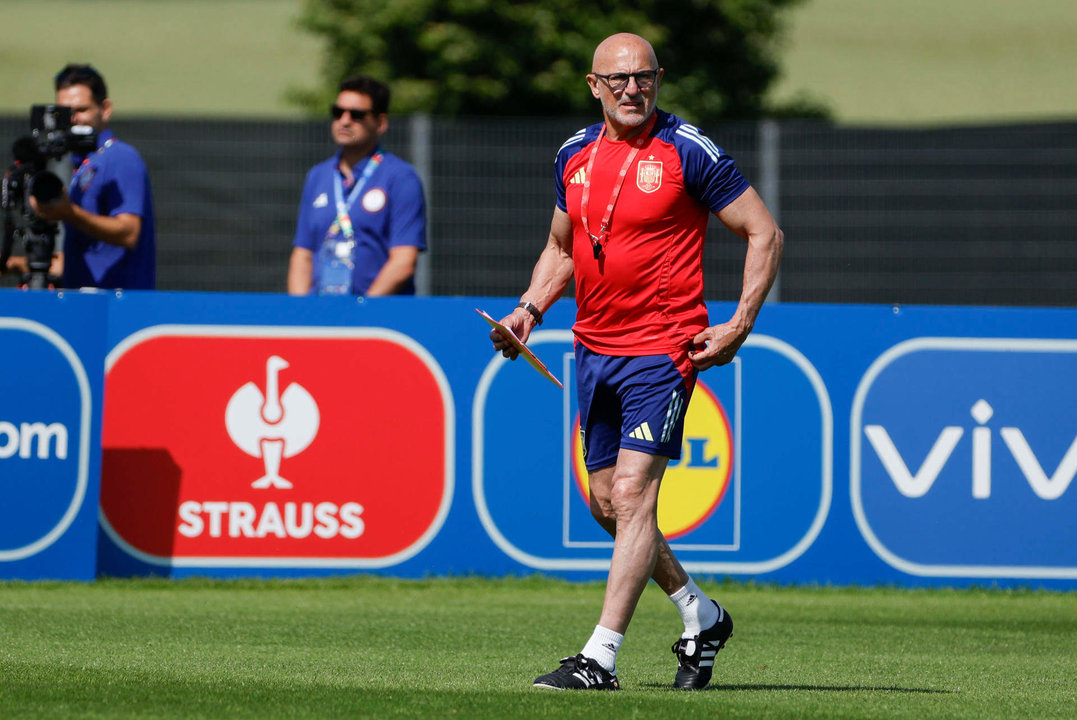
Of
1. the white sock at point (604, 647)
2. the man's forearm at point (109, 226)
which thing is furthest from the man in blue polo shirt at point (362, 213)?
the white sock at point (604, 647)

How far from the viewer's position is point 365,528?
9445 mm

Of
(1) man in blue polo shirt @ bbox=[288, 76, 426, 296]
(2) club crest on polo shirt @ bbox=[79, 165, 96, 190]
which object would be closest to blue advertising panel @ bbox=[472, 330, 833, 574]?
(1) man in blue polo shirt @ bbox=[288, 76, 426, 296]

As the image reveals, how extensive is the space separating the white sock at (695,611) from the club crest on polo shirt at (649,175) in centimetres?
141

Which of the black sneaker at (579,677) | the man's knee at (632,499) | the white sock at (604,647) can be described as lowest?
the black sneaker at (579,677)

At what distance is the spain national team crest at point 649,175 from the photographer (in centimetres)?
601

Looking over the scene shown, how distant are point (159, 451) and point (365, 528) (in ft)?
3.85

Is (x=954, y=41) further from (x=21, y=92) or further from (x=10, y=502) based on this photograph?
(x=10, y=502)

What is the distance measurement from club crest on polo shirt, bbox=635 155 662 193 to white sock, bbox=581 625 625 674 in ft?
4.95

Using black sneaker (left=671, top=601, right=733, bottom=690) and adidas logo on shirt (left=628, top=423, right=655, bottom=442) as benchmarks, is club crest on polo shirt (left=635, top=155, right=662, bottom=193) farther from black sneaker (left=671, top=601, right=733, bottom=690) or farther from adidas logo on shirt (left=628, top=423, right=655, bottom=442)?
black sneaker (left=671, top=601, right=733, bottom=690)

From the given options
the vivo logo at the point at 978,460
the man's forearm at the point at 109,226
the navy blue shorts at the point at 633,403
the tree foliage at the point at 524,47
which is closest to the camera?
the navy blue shorts at the point at 633,403

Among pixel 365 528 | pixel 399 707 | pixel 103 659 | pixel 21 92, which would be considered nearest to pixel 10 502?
pixel 365 528

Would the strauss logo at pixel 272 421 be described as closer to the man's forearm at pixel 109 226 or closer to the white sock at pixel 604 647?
the man's forearm at pixel 109 226

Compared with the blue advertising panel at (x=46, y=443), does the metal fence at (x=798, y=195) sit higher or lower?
higher

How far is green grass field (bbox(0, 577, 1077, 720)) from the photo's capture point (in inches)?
212
